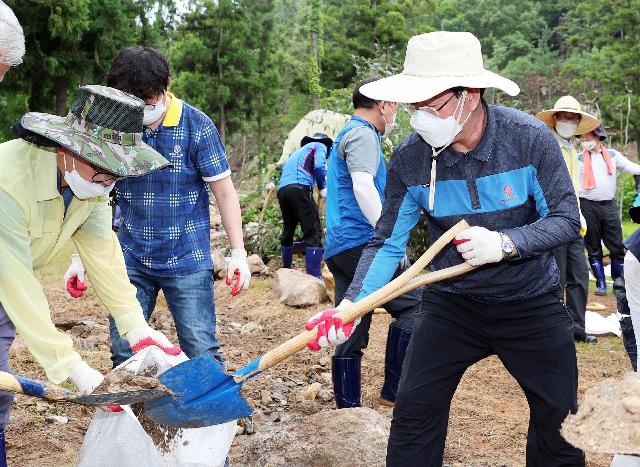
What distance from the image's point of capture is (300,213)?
7.91m

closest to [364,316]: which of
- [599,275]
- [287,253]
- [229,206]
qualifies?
[229,206]

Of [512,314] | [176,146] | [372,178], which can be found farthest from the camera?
[372,178]

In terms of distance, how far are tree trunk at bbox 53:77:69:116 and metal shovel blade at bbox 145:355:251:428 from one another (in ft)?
29.5

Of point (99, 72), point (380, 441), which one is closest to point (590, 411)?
point (380, 441)

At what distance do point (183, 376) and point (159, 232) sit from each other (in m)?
0.77

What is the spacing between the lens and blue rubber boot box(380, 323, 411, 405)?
13.1 ft

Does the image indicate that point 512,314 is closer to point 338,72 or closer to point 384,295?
point 384,295

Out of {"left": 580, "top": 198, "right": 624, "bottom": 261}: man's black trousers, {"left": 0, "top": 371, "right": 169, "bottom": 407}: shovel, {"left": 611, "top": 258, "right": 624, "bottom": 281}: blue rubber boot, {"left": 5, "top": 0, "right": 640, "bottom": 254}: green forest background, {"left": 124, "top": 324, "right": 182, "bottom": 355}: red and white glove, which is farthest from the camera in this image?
{"left": 5, "top": 0, "right": 640, "bottom": 254}: green forest background

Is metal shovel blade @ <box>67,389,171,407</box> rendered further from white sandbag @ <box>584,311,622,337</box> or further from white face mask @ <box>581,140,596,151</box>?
white face mask @ <box>581,140,596,151</box>

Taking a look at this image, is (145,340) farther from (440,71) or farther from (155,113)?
(440,71)

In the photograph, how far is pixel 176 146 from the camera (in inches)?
128

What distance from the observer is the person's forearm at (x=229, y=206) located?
11.1ft

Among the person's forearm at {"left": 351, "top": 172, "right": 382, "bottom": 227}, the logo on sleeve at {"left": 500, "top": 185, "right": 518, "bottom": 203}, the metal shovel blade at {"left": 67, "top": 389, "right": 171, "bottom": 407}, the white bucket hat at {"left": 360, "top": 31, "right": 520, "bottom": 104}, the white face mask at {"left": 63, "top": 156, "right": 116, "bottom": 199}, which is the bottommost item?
the metal shovel blade at {"left": 67, "top": 389, "right": 171, "bottom": 407}

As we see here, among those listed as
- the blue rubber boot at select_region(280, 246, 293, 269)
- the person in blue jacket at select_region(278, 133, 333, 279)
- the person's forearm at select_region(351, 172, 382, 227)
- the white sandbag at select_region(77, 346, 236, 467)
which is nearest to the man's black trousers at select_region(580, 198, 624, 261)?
the person in blue jacket at select_region(278, 133, 333, 279)
